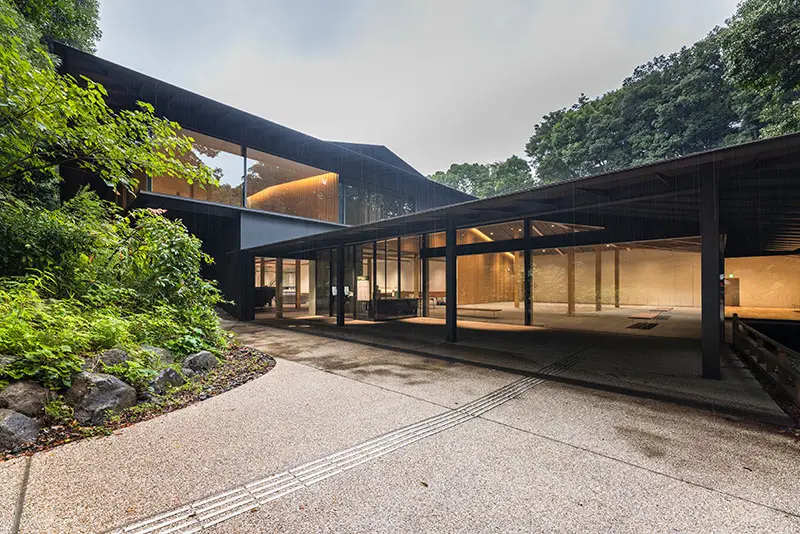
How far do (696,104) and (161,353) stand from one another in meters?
28.8

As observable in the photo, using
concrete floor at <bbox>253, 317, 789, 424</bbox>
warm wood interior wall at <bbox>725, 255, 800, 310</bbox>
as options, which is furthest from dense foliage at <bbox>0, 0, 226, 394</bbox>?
warm wood interior wall at <bbox>725, 255, 800, 310</bbox>

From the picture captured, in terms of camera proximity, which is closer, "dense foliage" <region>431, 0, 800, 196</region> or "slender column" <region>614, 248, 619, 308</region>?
"dense foliage" <region>431, 0, 800, 196</region>

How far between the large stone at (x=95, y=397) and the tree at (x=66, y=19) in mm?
9362

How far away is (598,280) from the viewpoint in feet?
42.6

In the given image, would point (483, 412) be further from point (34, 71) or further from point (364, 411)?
point (34, 71)

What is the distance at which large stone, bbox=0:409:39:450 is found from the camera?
289 centimetres

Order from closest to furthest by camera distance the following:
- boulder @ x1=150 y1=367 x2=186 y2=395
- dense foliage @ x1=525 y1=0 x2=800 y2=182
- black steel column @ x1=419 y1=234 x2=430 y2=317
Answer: boulder @ x1=150 y1=367 x2=186 y2=395 < dense foliage @ x1=525 y1=0 x2=800 y2=182 < black steel column @ x1=419 y1=234 x2=430 y2=317

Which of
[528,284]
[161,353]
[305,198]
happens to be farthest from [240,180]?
[528,284]

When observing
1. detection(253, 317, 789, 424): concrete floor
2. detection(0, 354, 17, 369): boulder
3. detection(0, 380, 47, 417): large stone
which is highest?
detection(0, 354, 17, 369): boulder

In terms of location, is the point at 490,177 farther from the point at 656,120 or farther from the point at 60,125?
the point at 60,125

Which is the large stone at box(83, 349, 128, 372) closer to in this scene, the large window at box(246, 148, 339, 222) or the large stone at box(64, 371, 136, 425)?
the large stone at box(64, 371, 136, 425)

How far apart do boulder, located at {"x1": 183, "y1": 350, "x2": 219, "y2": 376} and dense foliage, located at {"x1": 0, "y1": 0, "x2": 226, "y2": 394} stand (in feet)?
0.60

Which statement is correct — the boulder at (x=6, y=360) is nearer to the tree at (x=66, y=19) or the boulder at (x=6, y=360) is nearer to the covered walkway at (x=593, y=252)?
the covered walkway at (x=593, y=252)

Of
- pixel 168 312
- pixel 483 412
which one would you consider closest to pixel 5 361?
pixel 168 312
